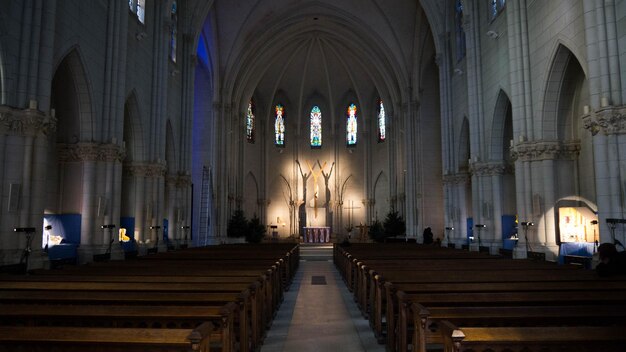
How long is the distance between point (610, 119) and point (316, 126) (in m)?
35.6

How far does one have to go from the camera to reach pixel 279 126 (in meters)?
45.1

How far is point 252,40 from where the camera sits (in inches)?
1374

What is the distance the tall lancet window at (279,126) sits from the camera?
147 feet

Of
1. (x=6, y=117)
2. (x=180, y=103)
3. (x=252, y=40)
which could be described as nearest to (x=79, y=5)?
(x=6, y=117)

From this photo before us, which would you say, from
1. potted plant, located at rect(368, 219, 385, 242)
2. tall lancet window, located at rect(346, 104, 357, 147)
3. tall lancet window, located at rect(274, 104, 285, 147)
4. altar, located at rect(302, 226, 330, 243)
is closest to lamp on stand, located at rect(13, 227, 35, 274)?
potted plant, located at rect(368, 219, 385, 242)

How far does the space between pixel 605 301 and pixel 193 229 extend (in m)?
27.6

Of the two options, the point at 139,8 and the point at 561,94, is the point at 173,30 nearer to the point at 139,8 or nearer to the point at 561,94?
the point at 139,8

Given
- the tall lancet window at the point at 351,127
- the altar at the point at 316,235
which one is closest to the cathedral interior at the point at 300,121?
the tall lancet window at the point at 351,127

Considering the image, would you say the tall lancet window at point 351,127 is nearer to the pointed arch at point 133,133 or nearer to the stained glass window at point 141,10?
the stained glass window at point 141,10

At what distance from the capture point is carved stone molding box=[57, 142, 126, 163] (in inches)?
596

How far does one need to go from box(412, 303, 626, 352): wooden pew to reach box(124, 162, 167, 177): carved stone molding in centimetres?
1682

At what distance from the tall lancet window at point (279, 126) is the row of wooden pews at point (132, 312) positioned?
122 ft

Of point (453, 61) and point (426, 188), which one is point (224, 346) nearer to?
point (453, 61)

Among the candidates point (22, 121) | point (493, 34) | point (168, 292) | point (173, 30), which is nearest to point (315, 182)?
point (173, 30)
